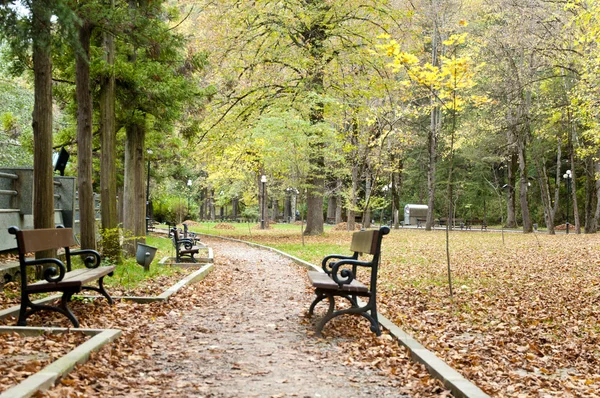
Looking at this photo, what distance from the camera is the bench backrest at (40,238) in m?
5.62

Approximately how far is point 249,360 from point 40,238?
2.88m

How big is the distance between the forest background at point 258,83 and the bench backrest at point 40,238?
701 millimetres

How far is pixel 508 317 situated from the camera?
7227 millimetres

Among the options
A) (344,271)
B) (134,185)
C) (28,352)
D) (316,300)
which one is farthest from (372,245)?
(134,185)

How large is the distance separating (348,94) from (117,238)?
11.8 m

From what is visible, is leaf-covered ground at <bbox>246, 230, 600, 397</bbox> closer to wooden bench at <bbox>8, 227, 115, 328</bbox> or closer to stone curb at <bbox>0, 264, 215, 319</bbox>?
stone curb at <bbox>0, 264, 215, 319</bbox>

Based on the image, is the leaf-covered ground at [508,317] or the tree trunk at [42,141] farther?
the tree trunk at [42,141]

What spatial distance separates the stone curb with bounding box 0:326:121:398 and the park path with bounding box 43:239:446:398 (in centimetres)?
11

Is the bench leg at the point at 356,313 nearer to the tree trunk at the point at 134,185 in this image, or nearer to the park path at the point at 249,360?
the park path at the point at 249,360

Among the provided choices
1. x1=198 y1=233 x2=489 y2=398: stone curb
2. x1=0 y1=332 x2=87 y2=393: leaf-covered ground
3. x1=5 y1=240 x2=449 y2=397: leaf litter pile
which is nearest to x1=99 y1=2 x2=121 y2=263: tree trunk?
x1=5 y1=240 x2=449 y2=397: leaf litter pile

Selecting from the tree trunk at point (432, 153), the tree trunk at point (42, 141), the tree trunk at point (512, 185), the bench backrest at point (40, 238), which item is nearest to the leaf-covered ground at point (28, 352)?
the bench backrest at point (40, 238)

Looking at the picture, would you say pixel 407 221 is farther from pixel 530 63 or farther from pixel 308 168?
pixel 308 168

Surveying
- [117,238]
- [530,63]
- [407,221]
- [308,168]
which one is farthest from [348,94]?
[407,221]

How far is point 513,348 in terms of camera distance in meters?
5.64
